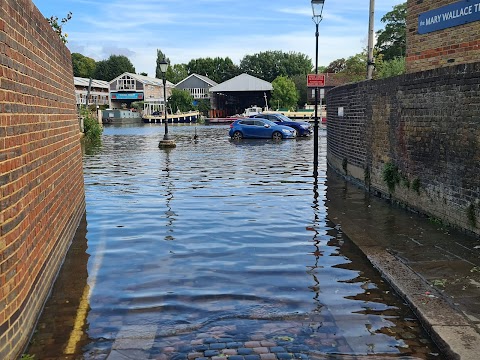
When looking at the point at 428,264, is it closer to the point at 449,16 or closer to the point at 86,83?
the point at 449,16

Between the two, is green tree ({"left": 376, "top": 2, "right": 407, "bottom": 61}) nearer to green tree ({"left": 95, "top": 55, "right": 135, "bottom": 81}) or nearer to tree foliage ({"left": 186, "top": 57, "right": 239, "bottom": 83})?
tree foliage ({"left": 186, "top": 57, "right": 239, "bottom": 83})

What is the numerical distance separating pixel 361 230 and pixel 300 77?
300ft

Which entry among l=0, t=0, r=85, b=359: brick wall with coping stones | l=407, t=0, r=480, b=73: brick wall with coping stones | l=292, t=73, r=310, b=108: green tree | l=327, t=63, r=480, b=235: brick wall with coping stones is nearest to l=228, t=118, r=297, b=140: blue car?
l=327, t=63, r=480, b=235: brick wall with coping stones

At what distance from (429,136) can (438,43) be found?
2.58 meters

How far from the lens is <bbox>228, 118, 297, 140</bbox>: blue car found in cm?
3130

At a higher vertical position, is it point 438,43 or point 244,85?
point 244,85

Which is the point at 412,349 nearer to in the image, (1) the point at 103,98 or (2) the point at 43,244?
(2) the point at 43,244

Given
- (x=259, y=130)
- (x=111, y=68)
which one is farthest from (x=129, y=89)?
(x=259, y=130)

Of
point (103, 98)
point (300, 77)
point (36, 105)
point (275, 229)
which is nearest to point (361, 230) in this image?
point (275, 229)

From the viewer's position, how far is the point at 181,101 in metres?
96.8

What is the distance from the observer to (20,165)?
4.21 m

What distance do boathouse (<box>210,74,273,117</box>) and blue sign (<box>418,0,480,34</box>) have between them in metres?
75.1

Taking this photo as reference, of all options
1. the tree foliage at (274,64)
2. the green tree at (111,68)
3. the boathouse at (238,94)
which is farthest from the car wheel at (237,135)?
the green tree at (111,68)

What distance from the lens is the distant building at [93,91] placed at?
88000 mm
